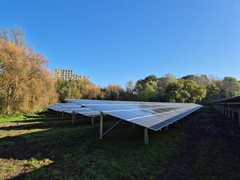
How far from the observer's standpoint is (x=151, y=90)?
51.8m

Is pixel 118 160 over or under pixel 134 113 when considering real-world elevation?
under

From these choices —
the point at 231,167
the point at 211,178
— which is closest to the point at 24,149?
the point at 211,178

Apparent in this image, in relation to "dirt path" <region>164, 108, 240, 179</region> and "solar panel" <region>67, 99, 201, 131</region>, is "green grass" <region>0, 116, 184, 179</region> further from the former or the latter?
"solar panel" <region>67, 99, 201, 131</region>

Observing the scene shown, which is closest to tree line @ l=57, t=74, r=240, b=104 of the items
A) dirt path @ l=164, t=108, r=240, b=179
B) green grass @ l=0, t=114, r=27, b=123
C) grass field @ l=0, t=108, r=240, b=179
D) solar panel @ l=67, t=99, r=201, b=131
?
green grass @ l=0, t=114, r=27, b=123

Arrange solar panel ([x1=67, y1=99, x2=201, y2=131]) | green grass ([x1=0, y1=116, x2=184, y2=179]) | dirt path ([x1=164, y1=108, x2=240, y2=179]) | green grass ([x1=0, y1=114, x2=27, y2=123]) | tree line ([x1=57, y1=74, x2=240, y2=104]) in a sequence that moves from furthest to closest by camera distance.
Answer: tree line ([x1=57, y1=74, x2=240, y2=104]) < green grass ([x1=0, y1=114, x2=27, y2=123]) < solar panel ([x1=67, y1=99, x2=201, y2=131]) < dirt path ([x1=164, y1=108, x2=240, y2=179]) < green grass ([x1=0, y1=116, x2=184, y2=179])

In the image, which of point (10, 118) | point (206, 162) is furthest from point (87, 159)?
point (10, 118)

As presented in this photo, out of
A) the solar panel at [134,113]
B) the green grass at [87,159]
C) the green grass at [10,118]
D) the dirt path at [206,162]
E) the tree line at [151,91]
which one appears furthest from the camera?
the tree line at [151,91]

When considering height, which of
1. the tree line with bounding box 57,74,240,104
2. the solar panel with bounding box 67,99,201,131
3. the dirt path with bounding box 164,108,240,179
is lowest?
the dirt path with bounding box 164,108,240,179

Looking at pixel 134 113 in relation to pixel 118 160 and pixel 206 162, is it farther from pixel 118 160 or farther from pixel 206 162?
pixel 206 162

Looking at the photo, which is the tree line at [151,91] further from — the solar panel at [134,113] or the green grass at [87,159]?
the green grass at [87,159]

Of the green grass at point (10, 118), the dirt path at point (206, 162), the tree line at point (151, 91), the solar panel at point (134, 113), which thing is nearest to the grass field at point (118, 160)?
the dirt path at point (206, 162)

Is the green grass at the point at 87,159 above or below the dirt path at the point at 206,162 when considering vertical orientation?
above

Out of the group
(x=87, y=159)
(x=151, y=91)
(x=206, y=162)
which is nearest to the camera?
(x=87, y=159)

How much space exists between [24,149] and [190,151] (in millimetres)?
7650
